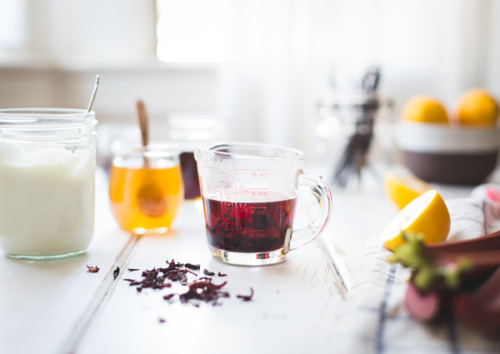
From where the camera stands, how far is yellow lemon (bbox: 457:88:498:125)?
1.54 meters

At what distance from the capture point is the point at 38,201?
0.78 meters

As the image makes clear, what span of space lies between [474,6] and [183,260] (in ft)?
5.87

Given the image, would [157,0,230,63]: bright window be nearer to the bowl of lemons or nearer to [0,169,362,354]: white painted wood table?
the bowl of lemons

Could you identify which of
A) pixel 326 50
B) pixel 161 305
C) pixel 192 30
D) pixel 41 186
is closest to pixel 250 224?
pixel 161 305

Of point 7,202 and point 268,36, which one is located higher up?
point 268,36

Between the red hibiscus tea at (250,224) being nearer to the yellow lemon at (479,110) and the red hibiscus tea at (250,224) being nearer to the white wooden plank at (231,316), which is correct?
the white wooden plank at (231,316)

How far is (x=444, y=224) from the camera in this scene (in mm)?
814

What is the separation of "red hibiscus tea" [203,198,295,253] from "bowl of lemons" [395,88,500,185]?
2.88 ft

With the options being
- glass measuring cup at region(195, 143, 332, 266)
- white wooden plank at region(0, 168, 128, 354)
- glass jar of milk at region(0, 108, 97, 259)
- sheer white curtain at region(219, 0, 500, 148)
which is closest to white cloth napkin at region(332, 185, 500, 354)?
glass measuring cup at region(195, 143, 332, 266)

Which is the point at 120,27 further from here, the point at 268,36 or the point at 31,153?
the point at 31,153

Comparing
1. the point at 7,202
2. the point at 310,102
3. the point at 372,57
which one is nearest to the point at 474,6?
the point at 372,57

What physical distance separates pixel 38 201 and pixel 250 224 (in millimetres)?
293

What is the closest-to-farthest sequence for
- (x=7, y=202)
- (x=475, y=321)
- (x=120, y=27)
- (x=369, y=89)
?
(x=475, y=321) → (x=7, y=202) → (x=369, y=89) → (x=120, y=27)

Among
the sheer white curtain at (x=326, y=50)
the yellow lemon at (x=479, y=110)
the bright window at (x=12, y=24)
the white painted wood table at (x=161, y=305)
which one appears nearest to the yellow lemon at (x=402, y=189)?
the white painted wood table at (x=161, y=305)
